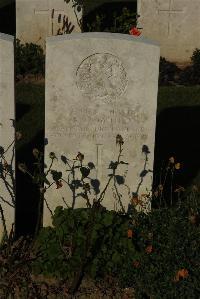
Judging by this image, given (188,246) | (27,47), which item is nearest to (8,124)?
(188,246)

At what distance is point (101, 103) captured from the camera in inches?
221

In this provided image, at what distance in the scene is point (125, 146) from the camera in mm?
5770

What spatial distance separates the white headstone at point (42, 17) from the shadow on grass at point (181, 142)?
2.98 meters

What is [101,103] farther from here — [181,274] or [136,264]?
[181,274]

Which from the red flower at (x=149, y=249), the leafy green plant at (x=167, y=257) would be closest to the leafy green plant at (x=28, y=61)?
the leafy green plant at (x=167, y=257)

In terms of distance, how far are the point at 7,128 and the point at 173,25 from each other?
22.4 feet

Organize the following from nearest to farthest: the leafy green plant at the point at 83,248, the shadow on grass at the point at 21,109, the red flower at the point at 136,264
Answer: the red flower at the point at 136,264 → the leafy green plant at the point at 83,248 → the shadow on grass at the point at 21,109

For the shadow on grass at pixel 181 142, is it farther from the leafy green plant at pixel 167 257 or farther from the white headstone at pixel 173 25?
the white headstone at pixel 173 25

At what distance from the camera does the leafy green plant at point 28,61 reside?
10.5 m

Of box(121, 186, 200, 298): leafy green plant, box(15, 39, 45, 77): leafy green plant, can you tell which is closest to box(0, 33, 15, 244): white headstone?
box(121, 186, 200, 298): leafy green plant

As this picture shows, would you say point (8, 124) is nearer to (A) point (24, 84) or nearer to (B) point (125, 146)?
(B) point (125, 146)

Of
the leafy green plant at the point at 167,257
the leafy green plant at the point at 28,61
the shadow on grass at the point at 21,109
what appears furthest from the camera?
the leafy green plant at the point at 28,61

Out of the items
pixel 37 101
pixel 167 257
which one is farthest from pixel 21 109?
pixel 167 257

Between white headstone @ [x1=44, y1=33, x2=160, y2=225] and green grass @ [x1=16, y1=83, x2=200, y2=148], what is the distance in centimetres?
250
